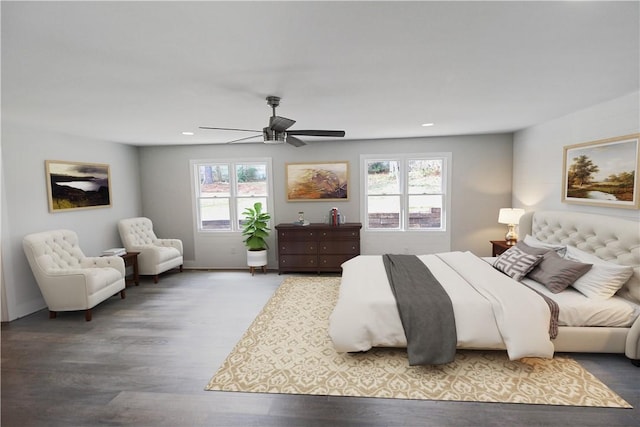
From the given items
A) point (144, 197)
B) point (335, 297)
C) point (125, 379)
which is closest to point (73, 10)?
point (125, 379)

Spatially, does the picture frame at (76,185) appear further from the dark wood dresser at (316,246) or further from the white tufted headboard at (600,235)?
the white tufted headboard at (600,235)

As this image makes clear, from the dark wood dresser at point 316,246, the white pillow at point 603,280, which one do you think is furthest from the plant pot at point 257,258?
the white pillow at point 603,280

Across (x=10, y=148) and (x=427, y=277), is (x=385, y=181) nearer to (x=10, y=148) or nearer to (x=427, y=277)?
(x=427, y=277)

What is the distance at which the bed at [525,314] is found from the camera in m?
2.67

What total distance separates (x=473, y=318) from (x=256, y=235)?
13.4 ft

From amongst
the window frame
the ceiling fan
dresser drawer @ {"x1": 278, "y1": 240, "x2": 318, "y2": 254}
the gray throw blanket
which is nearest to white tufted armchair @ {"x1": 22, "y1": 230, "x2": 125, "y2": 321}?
the window frame

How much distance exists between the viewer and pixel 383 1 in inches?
58.2

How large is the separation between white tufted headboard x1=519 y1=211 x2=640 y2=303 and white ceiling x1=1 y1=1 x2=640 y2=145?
1.31 m

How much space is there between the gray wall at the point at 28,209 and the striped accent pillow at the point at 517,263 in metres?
6.22

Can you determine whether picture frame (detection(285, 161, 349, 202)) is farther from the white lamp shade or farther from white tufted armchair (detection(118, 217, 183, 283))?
the white lamp shade

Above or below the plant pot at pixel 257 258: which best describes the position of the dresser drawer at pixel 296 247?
above

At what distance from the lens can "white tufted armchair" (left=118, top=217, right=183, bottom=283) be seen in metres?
5.45

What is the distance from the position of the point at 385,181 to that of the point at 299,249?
2136mm

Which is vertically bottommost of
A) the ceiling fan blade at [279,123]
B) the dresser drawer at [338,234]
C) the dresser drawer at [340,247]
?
the dresser drawer at [340,247]
